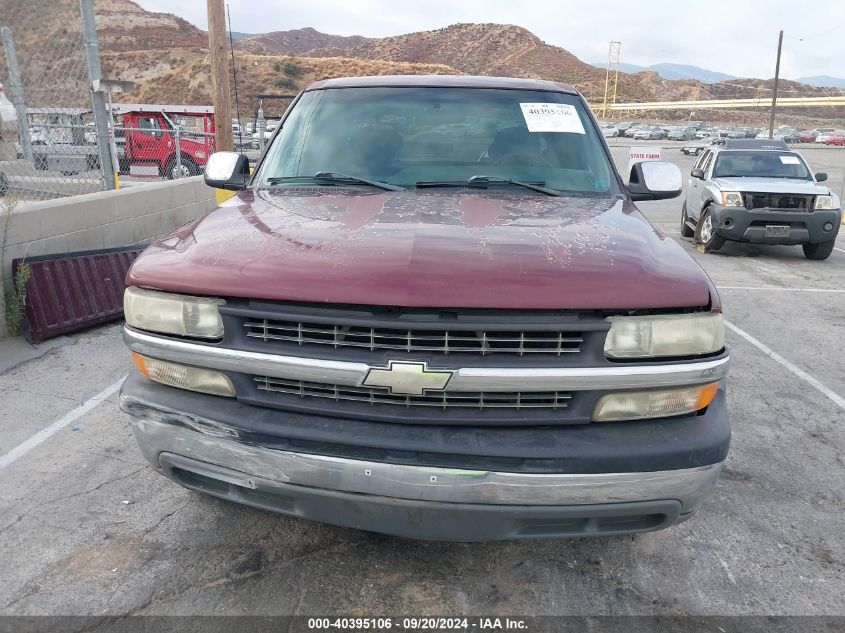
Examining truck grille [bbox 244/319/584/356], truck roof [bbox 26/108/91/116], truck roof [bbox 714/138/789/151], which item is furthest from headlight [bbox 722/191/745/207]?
truck roof [bbox 26/108/91/116]

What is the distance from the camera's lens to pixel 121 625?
2.32 m

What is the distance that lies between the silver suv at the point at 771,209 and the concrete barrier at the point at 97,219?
A: 24.4ft

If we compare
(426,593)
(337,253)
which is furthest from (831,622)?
Answer: (337,253)

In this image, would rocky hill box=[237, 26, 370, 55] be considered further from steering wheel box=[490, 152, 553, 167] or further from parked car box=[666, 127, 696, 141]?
steering wheel box=[490, 152, 553, 167]

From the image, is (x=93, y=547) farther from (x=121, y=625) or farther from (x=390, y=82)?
(x=390, y=82)

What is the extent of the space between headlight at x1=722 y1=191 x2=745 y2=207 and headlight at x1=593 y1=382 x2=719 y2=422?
8.54 m

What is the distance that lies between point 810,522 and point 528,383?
6.17ft

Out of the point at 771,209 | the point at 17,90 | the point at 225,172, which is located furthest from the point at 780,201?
the point at 17,90

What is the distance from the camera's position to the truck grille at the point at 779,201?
385 inches

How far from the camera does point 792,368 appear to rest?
5.27 metres

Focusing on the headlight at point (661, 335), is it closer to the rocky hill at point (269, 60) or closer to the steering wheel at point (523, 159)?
the steering wheel at point (523, 159)

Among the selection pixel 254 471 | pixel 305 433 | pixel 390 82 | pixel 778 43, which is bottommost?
pixel 254 471

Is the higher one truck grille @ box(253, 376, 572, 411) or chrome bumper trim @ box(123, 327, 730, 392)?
chrome bumper trim @ box(123, 327, 730, 392)

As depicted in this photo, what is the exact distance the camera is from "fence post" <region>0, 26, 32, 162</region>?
30.6 feet
